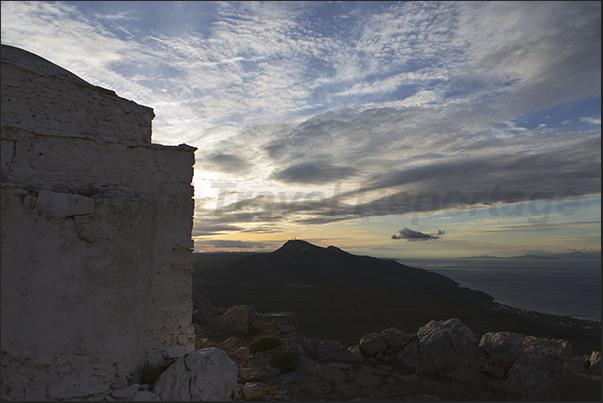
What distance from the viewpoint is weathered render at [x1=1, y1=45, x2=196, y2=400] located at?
622 cm

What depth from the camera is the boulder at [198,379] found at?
7.11 meters

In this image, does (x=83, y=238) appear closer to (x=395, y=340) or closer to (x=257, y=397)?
(x=257, y=397)

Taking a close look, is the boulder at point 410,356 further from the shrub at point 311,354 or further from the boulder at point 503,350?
the shrub at point 311,354

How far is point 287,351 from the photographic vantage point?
11.1 m

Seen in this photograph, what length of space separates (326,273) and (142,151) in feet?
249

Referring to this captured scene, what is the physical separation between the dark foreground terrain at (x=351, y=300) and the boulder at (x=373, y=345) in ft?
55.3

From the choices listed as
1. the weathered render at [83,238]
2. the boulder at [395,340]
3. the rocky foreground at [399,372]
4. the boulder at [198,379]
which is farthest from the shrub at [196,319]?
the boulder at [395,340]

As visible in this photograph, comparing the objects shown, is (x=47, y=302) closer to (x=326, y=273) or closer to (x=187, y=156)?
(x=187, y=156)

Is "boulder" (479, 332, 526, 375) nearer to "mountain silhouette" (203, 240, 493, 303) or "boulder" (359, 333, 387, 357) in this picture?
"boulder" (359, 333, 387, 357)

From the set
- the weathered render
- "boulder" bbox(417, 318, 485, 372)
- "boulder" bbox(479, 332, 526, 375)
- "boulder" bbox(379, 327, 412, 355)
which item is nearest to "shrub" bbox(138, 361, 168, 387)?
the weathered render

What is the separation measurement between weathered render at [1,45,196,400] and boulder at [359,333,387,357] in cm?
685

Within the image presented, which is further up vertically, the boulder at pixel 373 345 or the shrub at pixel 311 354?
the boulder at pixel 373 345

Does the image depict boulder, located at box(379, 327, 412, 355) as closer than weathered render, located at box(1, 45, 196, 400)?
No

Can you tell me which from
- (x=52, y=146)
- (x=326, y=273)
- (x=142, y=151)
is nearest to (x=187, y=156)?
(x=142, y=151)
